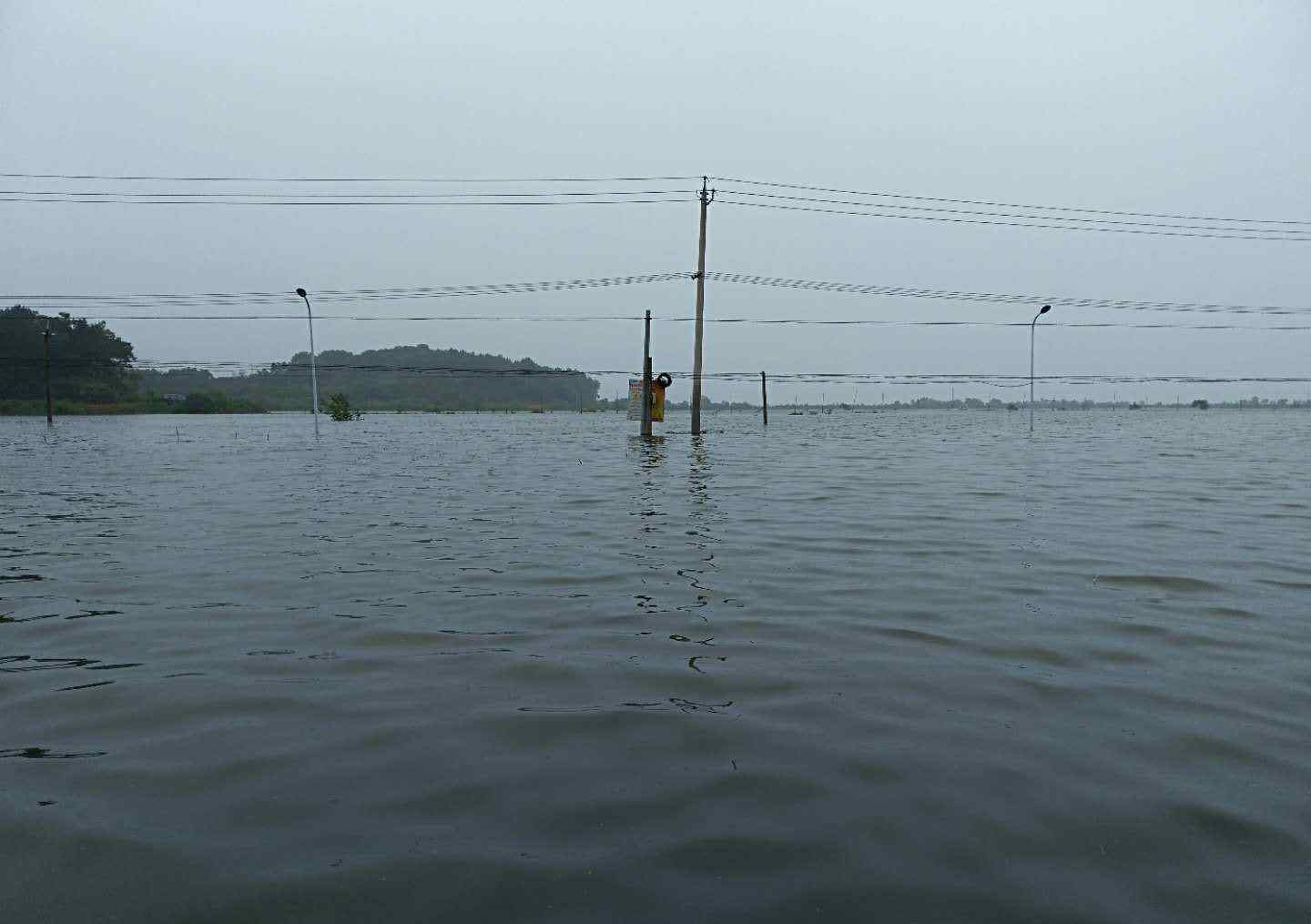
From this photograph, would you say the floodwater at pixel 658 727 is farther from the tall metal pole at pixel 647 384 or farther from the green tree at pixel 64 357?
the green tree at pixel 64 357

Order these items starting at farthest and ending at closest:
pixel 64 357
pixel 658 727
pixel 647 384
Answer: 1. pixel 64 357
2. pixel 647 384
3. pixel 658 727

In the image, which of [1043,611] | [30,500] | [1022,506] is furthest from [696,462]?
[1043,611]

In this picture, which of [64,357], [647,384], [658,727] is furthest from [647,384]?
[64,357]

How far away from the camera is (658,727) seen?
3797 millimetres

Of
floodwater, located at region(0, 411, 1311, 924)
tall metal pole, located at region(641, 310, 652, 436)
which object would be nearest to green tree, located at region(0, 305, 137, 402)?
tall metal pole, located at region(641, 310, 652, 436)

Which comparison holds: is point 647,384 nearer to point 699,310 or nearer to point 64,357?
point 699,310

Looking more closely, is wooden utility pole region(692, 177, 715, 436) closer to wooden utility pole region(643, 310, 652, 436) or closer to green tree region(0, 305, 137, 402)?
wooden utility pole region(643, 310, 652, 436)

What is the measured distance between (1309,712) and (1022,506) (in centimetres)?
845

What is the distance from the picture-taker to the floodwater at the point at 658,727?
2518 mm

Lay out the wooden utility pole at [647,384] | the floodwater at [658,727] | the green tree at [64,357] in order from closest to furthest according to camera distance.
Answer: the floodwater at [658,727] < the wooden utility pole at [647,384] < the green tree at [64,357]

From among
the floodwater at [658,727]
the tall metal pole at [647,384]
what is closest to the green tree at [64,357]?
the tall metal pole at [647,384]

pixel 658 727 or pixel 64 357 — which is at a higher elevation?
pixel 64 357

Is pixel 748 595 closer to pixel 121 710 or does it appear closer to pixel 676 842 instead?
pixel 676 842

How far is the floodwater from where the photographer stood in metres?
2.52
